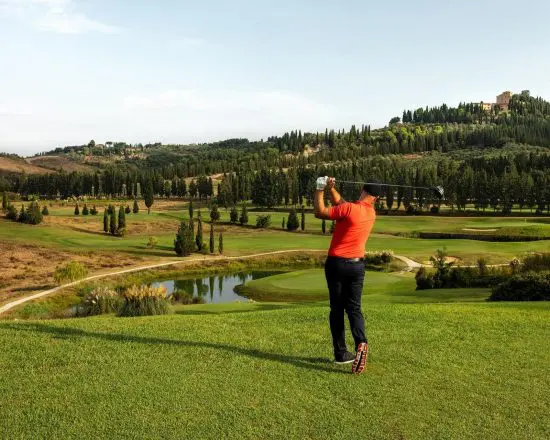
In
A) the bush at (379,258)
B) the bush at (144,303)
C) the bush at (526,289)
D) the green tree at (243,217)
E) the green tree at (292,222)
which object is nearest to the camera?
the bush at (144,303)

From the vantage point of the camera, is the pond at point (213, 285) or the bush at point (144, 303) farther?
the pond at point (213, 285)

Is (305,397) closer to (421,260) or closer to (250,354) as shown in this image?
(250,354)

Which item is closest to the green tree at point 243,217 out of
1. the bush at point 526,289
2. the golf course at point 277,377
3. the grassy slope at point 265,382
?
the bush at point 526,289

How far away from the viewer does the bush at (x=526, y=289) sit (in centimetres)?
2064

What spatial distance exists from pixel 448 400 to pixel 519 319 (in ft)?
21.0

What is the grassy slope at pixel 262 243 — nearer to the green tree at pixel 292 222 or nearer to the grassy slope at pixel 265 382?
the green tree at pixel 292 222

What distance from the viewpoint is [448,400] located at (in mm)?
7980

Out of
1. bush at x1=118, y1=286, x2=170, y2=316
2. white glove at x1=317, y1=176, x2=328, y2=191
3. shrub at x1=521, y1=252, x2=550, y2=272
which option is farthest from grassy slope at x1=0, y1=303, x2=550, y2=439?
shrub at x1=521, y1=252, x2=550, y2=272

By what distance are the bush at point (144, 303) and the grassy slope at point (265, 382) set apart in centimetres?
496

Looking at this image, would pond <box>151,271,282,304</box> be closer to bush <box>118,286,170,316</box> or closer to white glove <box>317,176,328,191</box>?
bush <box>118,286,170,316</box>

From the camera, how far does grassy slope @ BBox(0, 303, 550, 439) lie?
696 cm

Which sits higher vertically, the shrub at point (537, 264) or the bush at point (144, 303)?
the bush at point (144, 303)

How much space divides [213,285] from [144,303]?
4301 centimetres

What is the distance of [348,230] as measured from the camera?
32.1ft
